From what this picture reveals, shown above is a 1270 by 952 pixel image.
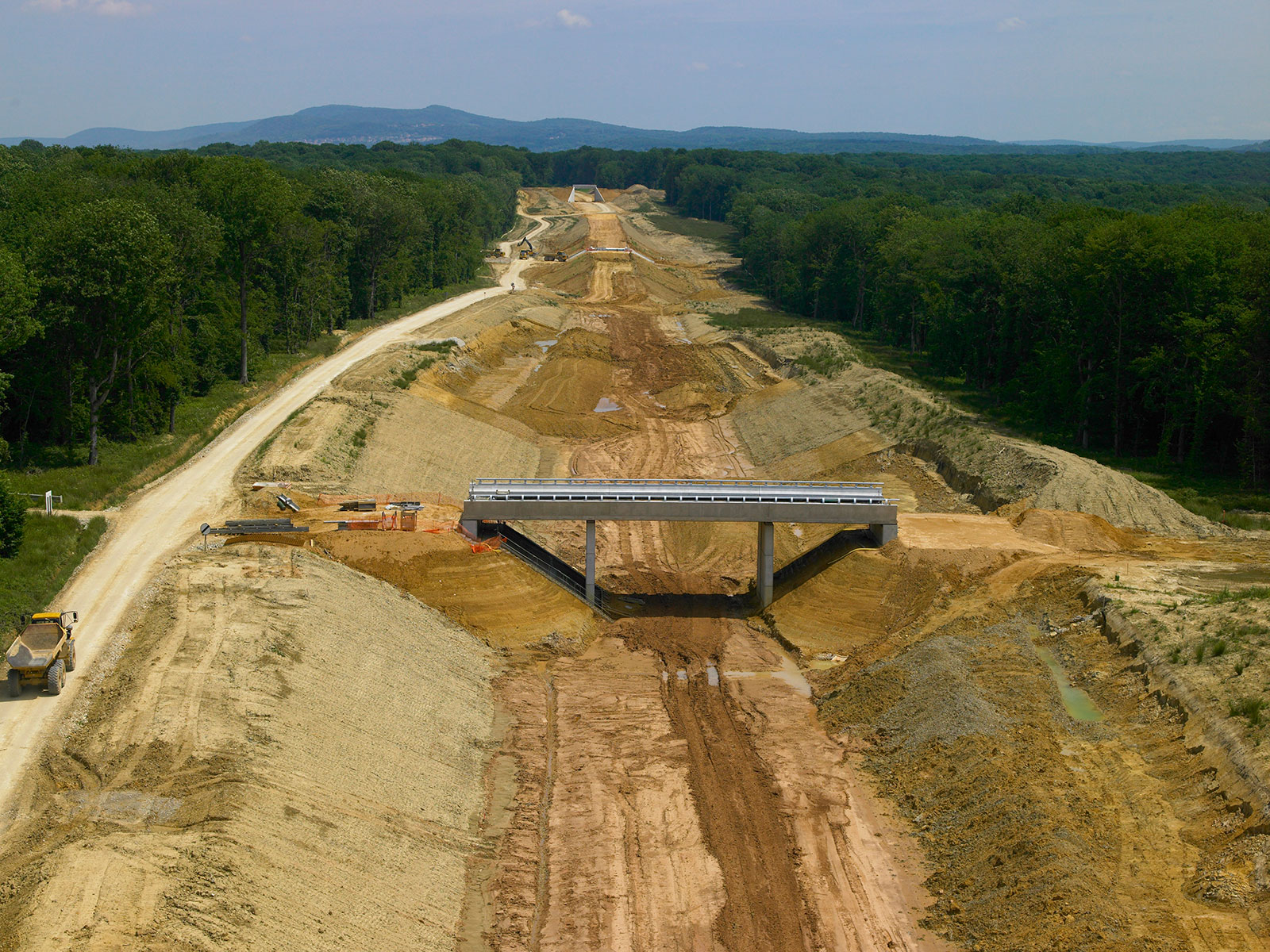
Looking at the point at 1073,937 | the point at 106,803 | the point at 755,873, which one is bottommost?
the point at 755,873

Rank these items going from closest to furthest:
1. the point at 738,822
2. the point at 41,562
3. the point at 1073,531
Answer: the point at 738,822 → the point at 41,562 → the point at 1073,531

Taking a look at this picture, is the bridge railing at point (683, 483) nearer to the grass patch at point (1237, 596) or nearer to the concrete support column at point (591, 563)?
the concrete support column at point (591, 563)

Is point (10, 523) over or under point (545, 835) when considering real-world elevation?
over

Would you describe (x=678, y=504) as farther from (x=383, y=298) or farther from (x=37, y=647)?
(x=383, y=298)

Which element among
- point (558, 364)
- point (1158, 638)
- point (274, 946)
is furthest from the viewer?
point (558, 364)

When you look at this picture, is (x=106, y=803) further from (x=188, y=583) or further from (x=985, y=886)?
(x=985, y=886)

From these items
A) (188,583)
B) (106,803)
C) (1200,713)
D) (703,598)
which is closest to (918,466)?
(703,598)

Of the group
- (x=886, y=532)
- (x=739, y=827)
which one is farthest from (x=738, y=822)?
(x=886, y=532)

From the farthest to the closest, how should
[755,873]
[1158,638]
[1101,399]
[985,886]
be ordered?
[1101,399] < [1158,638] < [755,873] < [985,886]
